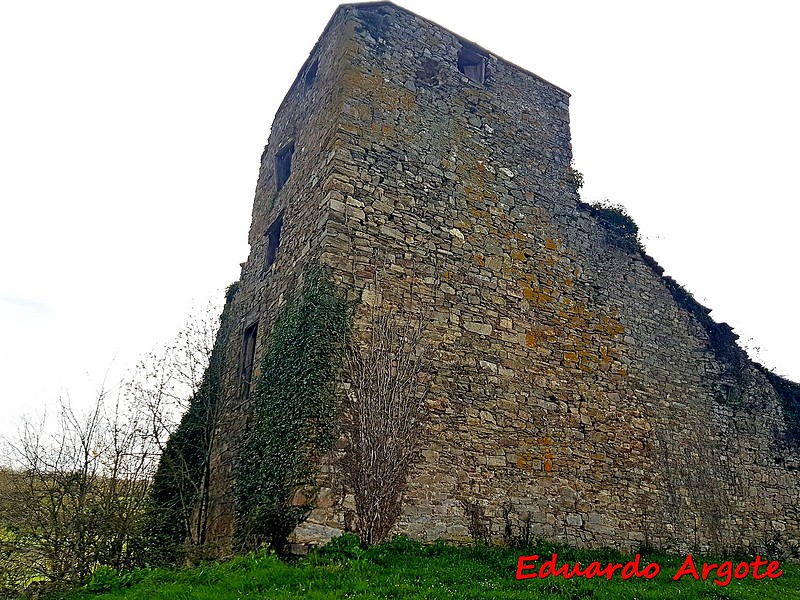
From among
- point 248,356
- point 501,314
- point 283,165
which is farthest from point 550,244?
point 248,356

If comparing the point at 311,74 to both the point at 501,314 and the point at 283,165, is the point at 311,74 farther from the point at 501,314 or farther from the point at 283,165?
the point at 501,314

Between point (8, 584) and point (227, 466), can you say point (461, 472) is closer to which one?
point (227, 466)

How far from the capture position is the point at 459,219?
1067 centimetres

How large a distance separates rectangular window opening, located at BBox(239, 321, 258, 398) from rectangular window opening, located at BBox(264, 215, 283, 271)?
47.5 inches

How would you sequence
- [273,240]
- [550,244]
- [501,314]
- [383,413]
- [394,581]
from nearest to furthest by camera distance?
1. [394,581]
2. [383,413]
3. [501,314]
4. [550,244]
5. [273,240]

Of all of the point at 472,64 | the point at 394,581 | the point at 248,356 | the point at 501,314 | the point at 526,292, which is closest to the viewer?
the point at 394,581

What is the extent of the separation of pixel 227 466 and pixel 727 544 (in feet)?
29.5

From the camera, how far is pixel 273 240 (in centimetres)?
1205

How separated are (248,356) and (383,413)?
3875 millimetres

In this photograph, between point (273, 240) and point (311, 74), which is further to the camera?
point (311, 74)

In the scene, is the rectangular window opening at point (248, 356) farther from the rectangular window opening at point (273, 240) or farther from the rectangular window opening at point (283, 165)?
the rectangular window opening at point (283, 165)

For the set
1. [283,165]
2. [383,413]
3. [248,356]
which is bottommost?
[383,413]

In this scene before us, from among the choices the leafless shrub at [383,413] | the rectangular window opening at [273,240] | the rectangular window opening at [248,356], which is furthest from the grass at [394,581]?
the rectangular window opening at [273,240]

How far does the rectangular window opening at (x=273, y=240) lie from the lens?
11.8m
